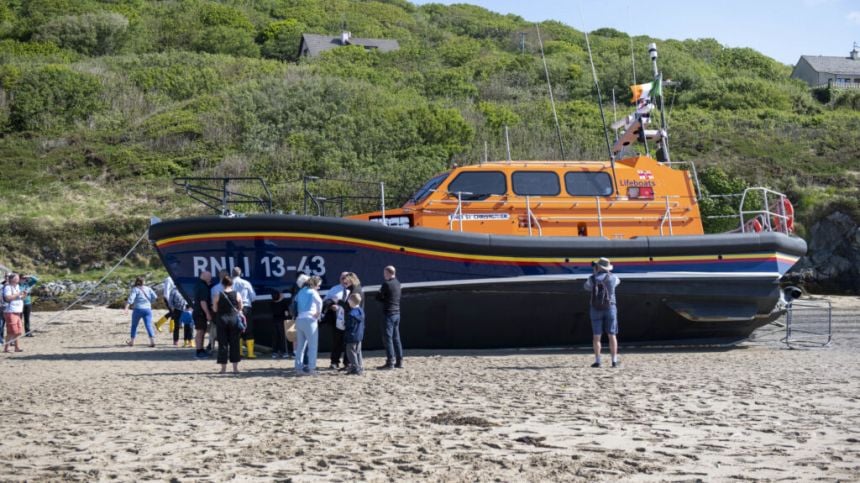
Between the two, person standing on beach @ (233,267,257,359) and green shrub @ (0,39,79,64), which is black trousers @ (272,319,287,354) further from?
green shrub @ (0,39,79,64)

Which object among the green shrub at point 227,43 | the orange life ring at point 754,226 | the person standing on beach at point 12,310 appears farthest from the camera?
the green shrub at point 227,43

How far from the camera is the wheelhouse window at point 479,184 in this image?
1276cm

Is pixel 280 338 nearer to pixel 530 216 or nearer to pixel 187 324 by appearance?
pixel 187 324

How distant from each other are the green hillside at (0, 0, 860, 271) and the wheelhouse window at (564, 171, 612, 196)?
1738cm

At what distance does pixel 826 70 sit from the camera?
68375 mm

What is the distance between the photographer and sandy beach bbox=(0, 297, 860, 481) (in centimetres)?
546

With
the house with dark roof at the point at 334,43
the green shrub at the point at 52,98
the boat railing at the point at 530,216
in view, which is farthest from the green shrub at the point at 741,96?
the boat railing at the point at 530,216

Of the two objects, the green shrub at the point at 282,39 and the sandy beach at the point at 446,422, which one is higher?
the green shrub at the point at 282,39

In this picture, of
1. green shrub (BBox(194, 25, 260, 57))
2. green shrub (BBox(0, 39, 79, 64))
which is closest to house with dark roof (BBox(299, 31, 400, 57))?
green shrub (BBox(194, 25, 260, 57))

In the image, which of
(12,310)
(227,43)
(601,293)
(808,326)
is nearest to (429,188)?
(601,293)

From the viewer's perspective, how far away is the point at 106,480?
209 inches

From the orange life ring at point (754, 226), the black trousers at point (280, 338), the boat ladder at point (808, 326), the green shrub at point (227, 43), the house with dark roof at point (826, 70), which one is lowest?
the boat ladder at point (808, 326)

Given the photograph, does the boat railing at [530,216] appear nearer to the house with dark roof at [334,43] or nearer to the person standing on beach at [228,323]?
the person standing on beach at [228,323]

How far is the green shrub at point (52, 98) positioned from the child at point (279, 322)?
34582mm
